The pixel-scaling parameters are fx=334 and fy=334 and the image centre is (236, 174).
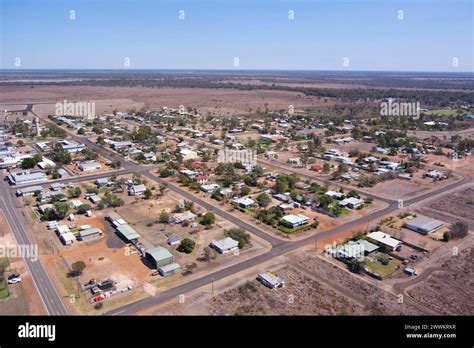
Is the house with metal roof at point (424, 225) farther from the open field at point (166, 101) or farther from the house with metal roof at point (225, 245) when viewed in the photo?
the open field at point (166, 101)

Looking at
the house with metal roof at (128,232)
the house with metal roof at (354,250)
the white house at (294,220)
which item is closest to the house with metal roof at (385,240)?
the house with metal roof at (354,250)

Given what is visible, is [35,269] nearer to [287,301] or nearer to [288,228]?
[287,301]

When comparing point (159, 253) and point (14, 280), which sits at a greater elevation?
point (159, 253)

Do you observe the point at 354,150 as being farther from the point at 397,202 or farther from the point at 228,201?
the point at 228,201

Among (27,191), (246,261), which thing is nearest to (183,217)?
(246,261)
